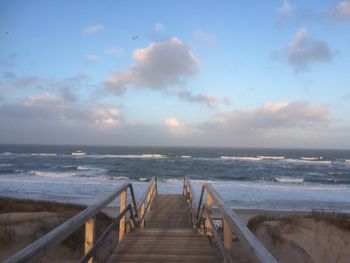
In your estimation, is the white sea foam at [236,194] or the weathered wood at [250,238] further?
the white sea foam at [236,194]

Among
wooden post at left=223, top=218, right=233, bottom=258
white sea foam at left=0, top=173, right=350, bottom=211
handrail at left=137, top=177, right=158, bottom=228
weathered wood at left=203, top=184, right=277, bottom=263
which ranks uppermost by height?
weathered wood at left=203, top=184, right=277, bottom=263

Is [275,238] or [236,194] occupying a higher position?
[275,238]

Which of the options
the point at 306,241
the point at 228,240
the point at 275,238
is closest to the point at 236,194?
the point at 275,238

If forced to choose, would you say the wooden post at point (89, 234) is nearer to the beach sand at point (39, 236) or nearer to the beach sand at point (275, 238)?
the beach sand at point (39, 236)

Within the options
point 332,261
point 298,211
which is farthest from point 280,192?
point 332,261

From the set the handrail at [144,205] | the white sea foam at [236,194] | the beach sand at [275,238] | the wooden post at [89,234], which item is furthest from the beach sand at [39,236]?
the white sea foam at [236,194]

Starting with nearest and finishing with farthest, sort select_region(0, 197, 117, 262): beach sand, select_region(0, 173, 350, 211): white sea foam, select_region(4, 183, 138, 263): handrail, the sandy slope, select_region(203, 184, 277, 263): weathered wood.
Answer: select_region(4, 183, 138, 263): handrail < select_region(203, 184, 277, 263): weathered wood < select_region(0, 197, 117, 262): beach sand < the sandy slope < select_region(0, 173, 350, 211): white sea foam

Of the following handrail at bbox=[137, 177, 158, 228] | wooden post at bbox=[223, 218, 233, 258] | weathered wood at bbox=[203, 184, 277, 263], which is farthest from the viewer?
handrail at bbox=[137, 177, 158, 228]

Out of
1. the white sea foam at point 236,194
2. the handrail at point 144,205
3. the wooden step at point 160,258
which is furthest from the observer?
the white sea foam at point 236,194

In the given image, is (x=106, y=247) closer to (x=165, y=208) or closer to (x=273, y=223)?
(x=165, y=208)

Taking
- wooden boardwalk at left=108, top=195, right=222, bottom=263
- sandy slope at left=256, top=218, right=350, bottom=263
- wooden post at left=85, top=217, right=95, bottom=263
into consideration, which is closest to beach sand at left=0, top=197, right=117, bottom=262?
wooden boardwalk at left=108, top=195, right=222, bottom=263

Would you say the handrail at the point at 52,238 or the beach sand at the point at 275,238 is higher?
the handrail at the point at 52,238

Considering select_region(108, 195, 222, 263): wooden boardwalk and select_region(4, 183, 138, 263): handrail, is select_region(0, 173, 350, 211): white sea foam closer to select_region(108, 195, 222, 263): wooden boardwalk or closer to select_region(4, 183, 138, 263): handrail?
select_region(108, 195, 222, 263): wooden boardwalk

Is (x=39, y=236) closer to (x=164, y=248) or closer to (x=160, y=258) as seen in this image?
(x=164, y=248)
